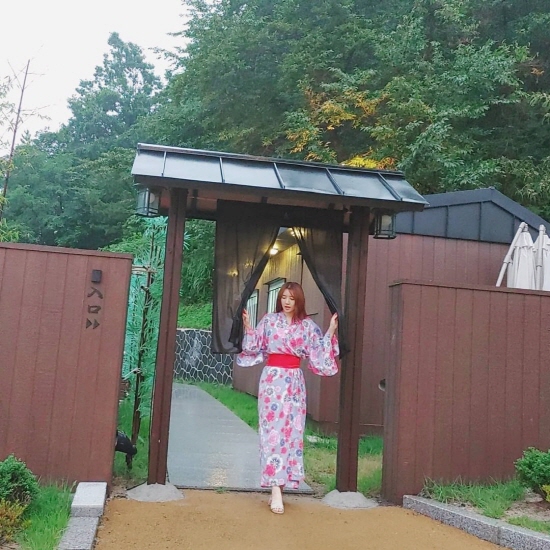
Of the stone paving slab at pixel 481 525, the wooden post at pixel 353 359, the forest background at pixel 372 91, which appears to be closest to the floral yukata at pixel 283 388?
the wooden post at pixel 353 359

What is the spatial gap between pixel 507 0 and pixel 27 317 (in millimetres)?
14550

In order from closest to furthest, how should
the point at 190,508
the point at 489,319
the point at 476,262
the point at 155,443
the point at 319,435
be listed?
the point at 190,508 → the point at 155,443 → the point at 489,319 → the point at 319,435 → the point at 476,262

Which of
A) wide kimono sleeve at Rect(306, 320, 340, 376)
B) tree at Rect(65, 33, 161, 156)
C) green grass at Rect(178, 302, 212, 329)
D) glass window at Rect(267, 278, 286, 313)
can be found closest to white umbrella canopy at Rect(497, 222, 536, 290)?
wide kimono sleeve at Rect(306, 320, 340, 376)

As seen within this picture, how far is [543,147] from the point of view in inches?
→ 548

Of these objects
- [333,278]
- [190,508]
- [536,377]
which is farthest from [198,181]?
[536,377]

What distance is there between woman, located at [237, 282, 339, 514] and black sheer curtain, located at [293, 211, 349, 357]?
325mm

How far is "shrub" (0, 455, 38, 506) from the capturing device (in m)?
3.36

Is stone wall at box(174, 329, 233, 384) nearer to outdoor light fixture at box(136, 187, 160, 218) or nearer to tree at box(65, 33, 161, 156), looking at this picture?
outdoor light fixture at box(136, 187, 160, 218)

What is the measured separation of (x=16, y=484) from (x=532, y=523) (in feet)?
9.50

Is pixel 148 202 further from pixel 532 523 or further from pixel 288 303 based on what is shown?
pixel 532 523

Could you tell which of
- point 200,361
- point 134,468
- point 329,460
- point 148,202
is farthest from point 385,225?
point 200,361

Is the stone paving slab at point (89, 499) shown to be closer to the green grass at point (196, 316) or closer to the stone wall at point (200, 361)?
the stone wall at point (200, 361)

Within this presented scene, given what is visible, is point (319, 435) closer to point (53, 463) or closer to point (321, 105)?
point (53, 463)

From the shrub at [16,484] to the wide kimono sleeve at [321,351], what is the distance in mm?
1988
